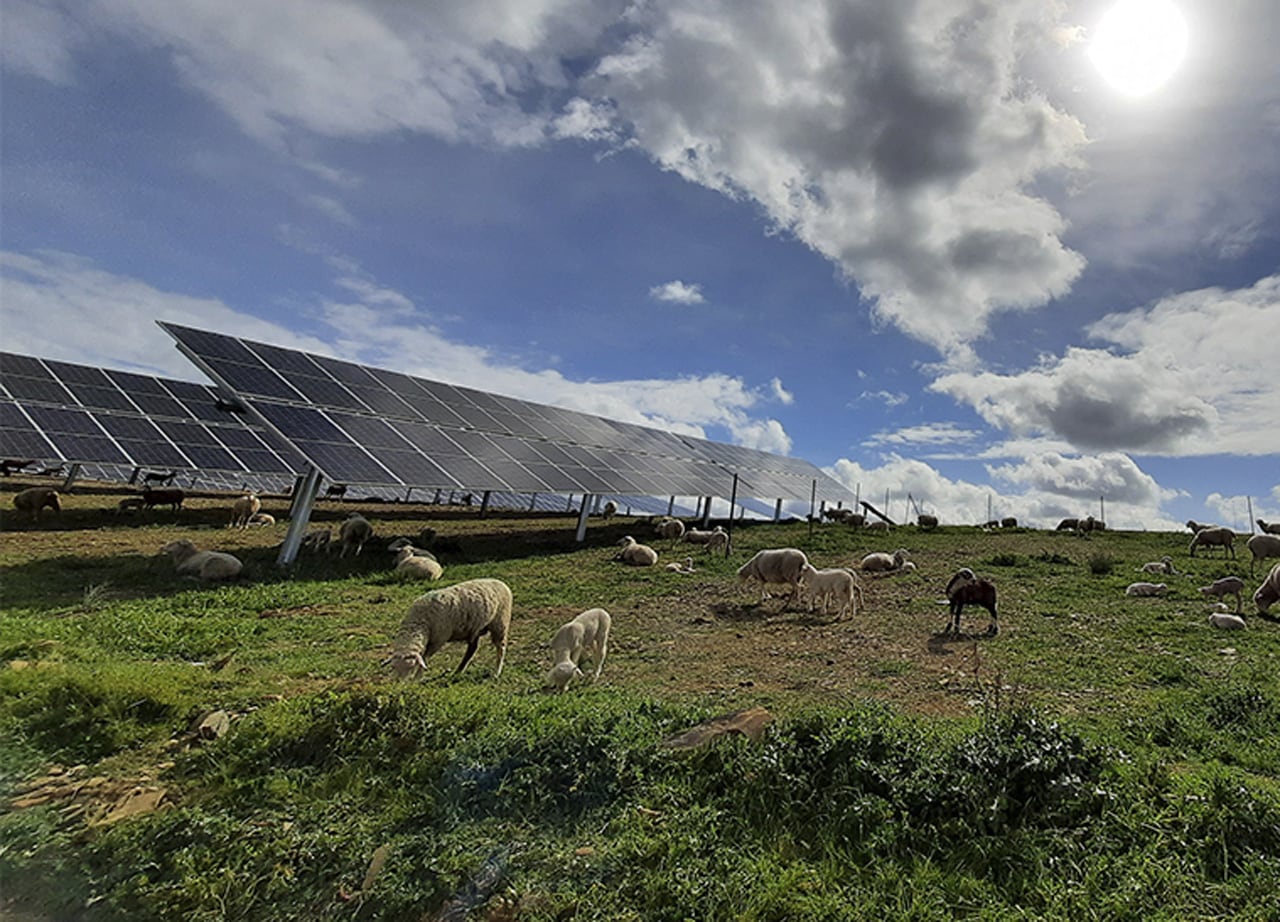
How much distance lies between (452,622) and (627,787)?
508 centimetres

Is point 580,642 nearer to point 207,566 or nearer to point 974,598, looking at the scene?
point 974,598

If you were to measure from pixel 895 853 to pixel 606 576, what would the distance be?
15726mm

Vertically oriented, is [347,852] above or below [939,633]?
below

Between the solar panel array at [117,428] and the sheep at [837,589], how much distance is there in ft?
68.0

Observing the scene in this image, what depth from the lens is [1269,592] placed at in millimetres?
13797

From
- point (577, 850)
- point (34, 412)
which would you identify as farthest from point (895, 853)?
point (34, 412)

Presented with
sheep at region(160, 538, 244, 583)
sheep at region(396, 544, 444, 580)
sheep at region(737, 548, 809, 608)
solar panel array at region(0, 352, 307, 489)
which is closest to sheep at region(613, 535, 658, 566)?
sheep at region(737, 548, 809, 608)

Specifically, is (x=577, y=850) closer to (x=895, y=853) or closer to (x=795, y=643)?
(x=895, y=853)

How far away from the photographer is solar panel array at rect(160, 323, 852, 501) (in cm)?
1948

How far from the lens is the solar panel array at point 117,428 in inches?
887

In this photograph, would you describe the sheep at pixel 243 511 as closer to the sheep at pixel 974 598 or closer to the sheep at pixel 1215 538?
the sheep at pixel 974 598

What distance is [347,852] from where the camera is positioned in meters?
4.55

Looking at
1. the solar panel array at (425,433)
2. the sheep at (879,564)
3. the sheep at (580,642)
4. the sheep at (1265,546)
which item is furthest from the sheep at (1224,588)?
the solar panel array at (425,433)

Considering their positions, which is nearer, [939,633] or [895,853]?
[895,853]
